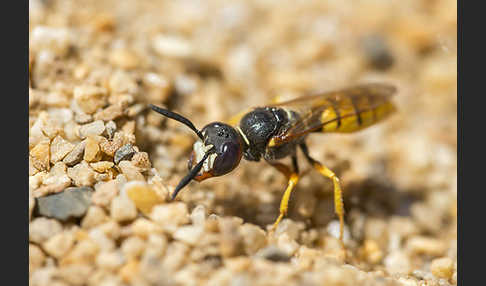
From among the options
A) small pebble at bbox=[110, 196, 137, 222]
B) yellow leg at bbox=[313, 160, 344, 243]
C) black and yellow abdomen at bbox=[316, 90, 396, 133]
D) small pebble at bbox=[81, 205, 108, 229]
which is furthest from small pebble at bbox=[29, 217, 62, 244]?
black and yellow abdomen at bbox=[316, 90, 396, 133]

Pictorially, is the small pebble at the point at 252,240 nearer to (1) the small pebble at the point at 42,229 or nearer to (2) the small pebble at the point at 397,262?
(1) the small pebble at the point at 42,229

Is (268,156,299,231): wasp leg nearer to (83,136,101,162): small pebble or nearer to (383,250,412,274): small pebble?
(383,250,412,274): small pebble

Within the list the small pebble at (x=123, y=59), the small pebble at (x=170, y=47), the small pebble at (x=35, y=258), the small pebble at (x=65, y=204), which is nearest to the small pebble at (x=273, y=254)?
the small pebble at (x=65, y=204)

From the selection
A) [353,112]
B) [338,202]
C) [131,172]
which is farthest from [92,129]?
[353,112]

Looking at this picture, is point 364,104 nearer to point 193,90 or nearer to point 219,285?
point 193,90

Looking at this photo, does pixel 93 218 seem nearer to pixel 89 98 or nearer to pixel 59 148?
pixel 59 148

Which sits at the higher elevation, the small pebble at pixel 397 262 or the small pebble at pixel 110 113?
the small pebble at pixel 110 113

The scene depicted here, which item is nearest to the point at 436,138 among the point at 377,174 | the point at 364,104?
the point at 377,174
